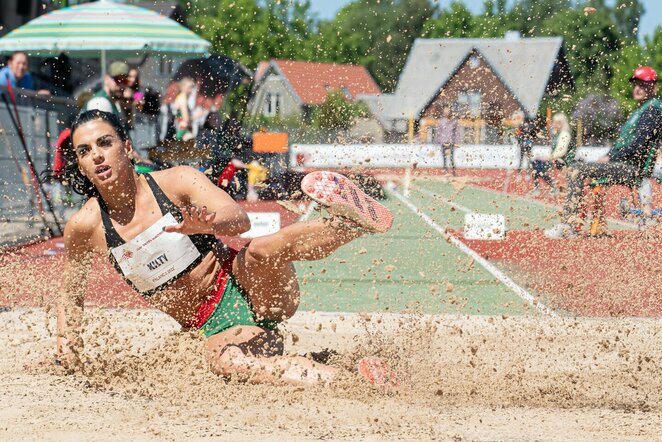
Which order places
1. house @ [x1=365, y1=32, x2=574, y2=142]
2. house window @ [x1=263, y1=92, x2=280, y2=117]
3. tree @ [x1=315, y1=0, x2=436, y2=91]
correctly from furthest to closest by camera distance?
1. tree @ [x1=315, y1=0, x2=436, y2=91]
2. house window @ [x1=263, y1=92, x2=280, y2=117]
3. house @ [x1=365, y1=32, x2=574, y2=142]

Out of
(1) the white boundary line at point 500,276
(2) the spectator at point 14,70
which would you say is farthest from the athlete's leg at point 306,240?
(2) the spectator at point 14,70

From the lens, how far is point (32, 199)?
12.4 m

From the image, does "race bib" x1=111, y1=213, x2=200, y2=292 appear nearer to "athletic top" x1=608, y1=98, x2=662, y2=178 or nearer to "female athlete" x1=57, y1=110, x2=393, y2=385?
"female athlete" x1=57, y1=110, x2=393, y2=385

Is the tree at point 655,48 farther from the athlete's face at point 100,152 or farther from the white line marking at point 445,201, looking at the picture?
the athlete's face at point 100,152

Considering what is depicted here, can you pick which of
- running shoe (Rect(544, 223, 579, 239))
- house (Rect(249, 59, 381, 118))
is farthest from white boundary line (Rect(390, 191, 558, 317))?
house (Rect(249, 59, 381, 118))

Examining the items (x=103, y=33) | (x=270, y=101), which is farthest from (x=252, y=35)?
(x=103, y=33)

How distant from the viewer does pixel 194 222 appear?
4.05 meters

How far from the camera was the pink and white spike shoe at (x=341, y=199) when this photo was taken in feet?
14.4

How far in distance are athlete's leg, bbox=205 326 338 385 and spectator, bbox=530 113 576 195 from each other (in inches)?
341

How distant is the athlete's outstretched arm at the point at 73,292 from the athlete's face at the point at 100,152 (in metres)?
0.35

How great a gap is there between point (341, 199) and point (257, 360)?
938 mm

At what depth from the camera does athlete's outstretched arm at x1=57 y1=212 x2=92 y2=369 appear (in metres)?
4.94

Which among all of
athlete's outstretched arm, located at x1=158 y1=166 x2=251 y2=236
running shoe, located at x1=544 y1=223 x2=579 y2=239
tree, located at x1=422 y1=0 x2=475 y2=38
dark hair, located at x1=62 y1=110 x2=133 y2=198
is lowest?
running shoe, located at x1=544 y1=223 x2=579 y2=239

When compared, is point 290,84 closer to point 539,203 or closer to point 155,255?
point 539,203
